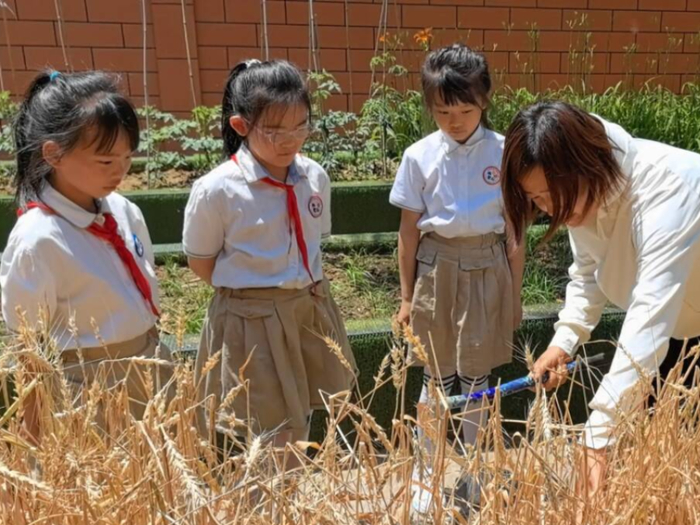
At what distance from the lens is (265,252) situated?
1862 millimetres

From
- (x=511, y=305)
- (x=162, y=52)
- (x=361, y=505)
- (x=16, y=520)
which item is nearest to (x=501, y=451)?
(x=361, y=505)

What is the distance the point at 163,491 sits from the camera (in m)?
0.82

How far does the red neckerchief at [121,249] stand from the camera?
Answer: 1.58 metres

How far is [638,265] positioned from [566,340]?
0.83 ft

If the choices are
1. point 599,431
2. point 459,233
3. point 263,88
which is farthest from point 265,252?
point 599,431

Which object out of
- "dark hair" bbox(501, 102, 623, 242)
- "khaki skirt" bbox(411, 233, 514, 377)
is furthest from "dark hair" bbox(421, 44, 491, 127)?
"dark hair" bbox(501, 102, 623, 242)

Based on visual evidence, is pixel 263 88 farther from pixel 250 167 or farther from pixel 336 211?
pixel 336 211

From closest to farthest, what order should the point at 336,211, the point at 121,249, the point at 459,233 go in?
1. the point at 121,249
2. the point at 459,233
3. the point at 336,211

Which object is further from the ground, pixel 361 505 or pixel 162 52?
pixel 162 52

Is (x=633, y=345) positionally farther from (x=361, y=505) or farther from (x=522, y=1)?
(x=522, y=1)

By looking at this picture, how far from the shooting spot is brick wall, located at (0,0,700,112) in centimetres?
456

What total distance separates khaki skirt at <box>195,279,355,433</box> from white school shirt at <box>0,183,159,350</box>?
278mm

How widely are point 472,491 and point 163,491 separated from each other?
41 cm

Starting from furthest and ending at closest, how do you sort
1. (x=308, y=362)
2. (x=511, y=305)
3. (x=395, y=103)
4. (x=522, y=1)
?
(x=522, y=1) < (x=395, y=103) < (x=511, y=305) < (x=308, y=362)
